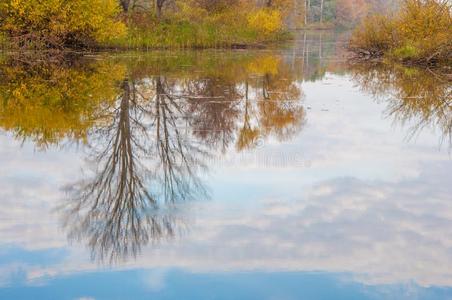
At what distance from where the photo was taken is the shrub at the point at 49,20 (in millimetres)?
21125

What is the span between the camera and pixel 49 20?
71.0 feet

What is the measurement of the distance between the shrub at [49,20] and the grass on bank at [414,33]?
11066 millimetres

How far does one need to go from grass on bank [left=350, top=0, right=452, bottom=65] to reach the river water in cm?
839

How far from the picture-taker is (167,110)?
9.95m

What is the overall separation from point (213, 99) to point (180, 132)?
2908mm

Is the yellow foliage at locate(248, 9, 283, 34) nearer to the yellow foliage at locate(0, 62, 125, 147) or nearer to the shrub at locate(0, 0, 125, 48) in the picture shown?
the shrub at locate(0, 0, 125, 48)

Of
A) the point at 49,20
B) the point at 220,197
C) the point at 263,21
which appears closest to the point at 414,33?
the point at 49,20

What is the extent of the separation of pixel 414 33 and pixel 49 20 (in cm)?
1367

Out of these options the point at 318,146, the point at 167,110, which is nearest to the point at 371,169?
the point at 318,146

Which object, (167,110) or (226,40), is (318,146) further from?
(226,40)

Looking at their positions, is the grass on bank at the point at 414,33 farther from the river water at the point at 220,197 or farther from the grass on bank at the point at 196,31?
the river water at the point at 220,197

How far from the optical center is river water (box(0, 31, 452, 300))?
12.5 feet

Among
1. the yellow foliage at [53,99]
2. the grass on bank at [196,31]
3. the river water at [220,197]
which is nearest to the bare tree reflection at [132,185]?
the river water at [220,197]

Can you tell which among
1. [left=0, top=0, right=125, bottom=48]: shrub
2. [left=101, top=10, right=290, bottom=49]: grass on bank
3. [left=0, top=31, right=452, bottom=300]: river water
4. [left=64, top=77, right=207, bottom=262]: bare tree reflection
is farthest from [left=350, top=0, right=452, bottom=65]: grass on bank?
[left=64, top=77, right=207, bottom=262]: bare tree reflection
